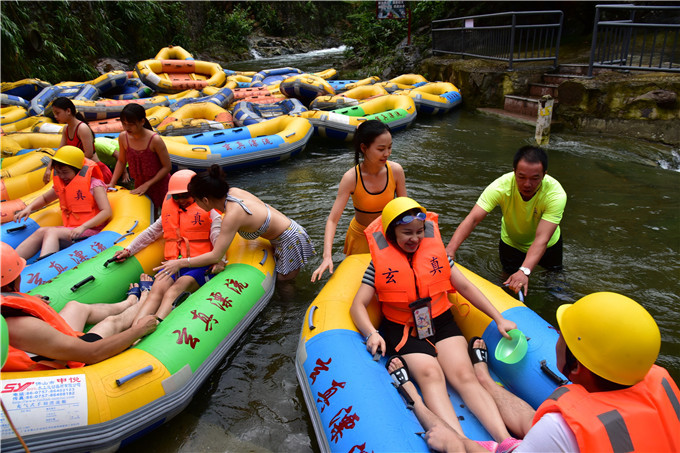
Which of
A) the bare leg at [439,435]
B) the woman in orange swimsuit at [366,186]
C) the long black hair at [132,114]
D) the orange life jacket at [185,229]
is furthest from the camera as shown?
the long black hair at [132,114]

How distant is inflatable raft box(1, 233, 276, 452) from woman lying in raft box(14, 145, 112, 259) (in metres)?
0.78

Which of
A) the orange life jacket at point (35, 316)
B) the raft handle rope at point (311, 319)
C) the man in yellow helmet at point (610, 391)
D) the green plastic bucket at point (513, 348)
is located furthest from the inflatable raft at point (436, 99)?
the man in yellow helmet at point (610, 391)

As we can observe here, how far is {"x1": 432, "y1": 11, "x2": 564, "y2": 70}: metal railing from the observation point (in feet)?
31.7

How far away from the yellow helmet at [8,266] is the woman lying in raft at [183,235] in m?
1.34

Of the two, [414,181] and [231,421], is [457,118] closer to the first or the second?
[414,181]

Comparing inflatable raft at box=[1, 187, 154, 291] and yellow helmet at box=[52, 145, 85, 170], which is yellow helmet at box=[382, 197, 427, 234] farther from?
yellow helmet at box=[52, 145, 85, 170]

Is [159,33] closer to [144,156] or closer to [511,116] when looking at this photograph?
[511,116]

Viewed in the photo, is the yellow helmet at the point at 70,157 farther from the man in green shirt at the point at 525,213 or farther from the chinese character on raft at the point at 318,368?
the man in green shirt at the point at 525,213

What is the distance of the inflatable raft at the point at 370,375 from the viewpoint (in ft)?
6.96

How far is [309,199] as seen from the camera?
631cm

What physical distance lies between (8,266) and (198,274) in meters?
1.57

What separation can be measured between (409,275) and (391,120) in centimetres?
688

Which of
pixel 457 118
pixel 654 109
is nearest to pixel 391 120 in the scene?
pixel 457 118

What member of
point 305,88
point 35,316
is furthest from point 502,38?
point 35,316
